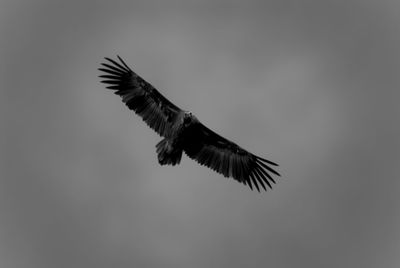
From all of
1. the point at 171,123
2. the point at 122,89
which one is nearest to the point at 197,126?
the point at 171,123

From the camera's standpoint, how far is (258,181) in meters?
40.4

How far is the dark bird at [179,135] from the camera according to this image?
39.0 metres

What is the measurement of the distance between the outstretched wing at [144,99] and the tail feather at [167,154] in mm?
755

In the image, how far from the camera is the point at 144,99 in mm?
39656

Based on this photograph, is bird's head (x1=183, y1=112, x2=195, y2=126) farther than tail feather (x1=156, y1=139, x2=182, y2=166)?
Yes

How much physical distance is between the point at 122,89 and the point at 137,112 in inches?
49.6

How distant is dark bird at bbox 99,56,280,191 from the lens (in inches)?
1534

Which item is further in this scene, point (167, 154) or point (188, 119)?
point (188, 119)

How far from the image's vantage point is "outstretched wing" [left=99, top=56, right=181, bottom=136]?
39312mm

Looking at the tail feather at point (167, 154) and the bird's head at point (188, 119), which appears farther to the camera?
the bird's head at point (188, 119)

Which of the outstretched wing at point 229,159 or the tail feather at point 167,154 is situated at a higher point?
the outstretched wing at point 229,159

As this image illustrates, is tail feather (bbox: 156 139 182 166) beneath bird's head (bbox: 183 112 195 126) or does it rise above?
beneath

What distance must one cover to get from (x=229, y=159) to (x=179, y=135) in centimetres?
292

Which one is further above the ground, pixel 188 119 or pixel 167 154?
pixel 188 119
